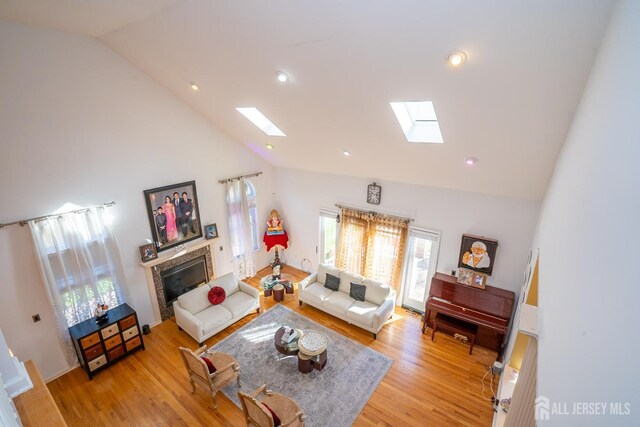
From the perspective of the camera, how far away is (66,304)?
187 inches

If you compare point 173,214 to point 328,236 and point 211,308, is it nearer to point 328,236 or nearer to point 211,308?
point 211,308

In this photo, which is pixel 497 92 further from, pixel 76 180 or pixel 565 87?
pixel 76 180

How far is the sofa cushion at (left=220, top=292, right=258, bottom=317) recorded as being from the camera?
6.04m

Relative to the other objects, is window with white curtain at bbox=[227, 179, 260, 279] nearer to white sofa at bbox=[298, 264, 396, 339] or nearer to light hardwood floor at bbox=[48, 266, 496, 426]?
white sofa at bbox=[298, 264, 396, 339]

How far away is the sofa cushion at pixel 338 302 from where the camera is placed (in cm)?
605

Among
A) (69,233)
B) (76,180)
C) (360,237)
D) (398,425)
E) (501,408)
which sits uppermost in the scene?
(76,180)

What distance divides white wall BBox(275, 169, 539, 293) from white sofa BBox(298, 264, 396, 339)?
119cm

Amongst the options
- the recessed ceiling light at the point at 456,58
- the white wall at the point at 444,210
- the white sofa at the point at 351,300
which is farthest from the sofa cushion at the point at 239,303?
the recessed ceiling light at the point at 456,58

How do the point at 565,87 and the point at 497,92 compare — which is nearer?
the point at 565,87

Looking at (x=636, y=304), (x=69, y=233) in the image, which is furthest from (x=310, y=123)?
(x=636, y=304)

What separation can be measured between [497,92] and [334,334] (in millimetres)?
4794

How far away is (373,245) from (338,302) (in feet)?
4.80

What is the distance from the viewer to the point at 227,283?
6.45 meters

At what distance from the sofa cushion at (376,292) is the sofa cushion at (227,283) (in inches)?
110
